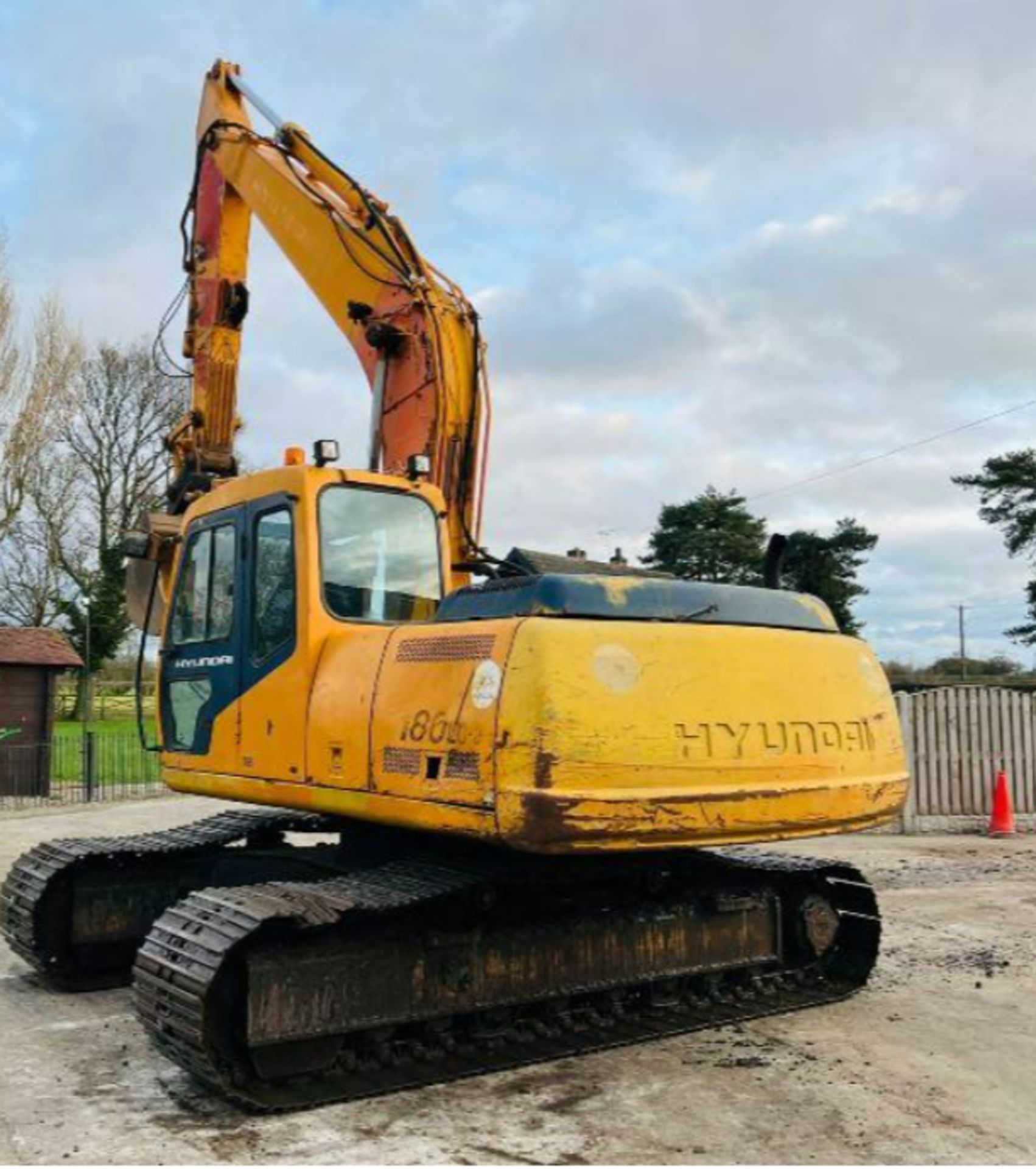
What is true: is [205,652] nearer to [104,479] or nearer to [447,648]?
[447,648]

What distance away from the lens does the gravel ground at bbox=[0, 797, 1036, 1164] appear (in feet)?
13.9

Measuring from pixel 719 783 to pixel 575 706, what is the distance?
2.46 feet

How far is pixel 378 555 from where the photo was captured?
5801 millimetres

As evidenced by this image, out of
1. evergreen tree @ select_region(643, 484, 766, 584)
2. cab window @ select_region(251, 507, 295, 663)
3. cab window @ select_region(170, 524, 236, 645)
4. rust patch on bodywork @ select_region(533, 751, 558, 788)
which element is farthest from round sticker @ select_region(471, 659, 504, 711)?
evergreen tree @ select_region(643, 484, 766, 584)

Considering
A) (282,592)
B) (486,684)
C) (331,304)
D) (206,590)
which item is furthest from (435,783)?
(331,304)

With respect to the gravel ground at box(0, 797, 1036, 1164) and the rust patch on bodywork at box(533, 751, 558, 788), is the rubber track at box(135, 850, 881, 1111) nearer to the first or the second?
the gravel ground at box(0, 797, 1036, 1164)

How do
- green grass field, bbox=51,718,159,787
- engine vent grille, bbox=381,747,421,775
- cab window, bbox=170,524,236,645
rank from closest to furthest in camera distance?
engine vent grille, bbox=381,747,421,775
cab window, bbox=170,524,236,645
green grass field, bbox=51,718,159,787

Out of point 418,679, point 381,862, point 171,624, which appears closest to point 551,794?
point 418,679

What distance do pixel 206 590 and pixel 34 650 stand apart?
1331cm

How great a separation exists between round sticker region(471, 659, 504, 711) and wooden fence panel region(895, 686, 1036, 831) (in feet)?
30.8

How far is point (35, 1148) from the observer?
423cm

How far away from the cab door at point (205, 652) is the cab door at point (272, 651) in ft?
0.27

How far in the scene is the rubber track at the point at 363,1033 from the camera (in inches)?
180

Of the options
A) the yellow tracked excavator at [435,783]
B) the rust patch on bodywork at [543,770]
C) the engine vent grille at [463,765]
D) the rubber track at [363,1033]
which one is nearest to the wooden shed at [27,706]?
the yellow tracked excavator at [435,783]
